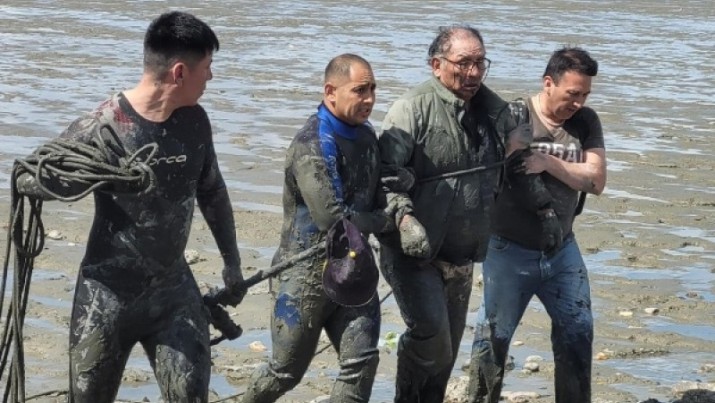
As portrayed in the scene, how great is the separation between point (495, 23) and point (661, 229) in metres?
17.2

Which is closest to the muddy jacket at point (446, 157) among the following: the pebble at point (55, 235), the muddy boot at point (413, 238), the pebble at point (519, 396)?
the muddy boot at point (413, 238)

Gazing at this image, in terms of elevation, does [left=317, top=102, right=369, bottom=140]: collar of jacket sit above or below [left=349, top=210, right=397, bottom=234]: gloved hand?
above

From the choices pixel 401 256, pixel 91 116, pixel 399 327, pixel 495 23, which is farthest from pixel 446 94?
pixel 495 23

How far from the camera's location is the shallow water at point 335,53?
14172mm

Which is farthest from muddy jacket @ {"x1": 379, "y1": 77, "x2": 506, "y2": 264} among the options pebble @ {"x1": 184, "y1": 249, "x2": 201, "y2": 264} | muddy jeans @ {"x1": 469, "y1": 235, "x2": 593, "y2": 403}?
pebble @ {"x1": 184, "y1": 249, "x2": 201, "y2": 264}

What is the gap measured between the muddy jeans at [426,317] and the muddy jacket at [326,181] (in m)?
0.47

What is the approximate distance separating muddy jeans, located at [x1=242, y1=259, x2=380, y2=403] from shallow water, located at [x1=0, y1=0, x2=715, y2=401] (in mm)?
1650

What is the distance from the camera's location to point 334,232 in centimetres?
573

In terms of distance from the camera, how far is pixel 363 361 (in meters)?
5.93

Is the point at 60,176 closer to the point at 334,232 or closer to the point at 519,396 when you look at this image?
the point at 334,232

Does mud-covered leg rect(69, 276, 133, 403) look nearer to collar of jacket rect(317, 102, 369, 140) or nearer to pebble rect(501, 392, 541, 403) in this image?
collar of jacket rect(317, 102, 369, 140)

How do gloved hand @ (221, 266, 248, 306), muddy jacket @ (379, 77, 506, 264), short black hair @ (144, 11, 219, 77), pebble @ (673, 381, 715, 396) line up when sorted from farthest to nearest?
pebble @ (673, 381, 715, 396)
muddy jacket @ (379, 77, 506, 264)
gloved hand @ (221, 266, 248, 306)
short black hair @ (144, 11, 219, 77)

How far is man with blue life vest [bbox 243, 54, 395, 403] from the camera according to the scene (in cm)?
582

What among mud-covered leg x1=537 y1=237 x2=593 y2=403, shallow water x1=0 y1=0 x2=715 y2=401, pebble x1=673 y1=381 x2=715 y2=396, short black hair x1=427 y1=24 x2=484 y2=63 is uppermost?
short black hair x1=427 y1=24 x2=484 y2=63
